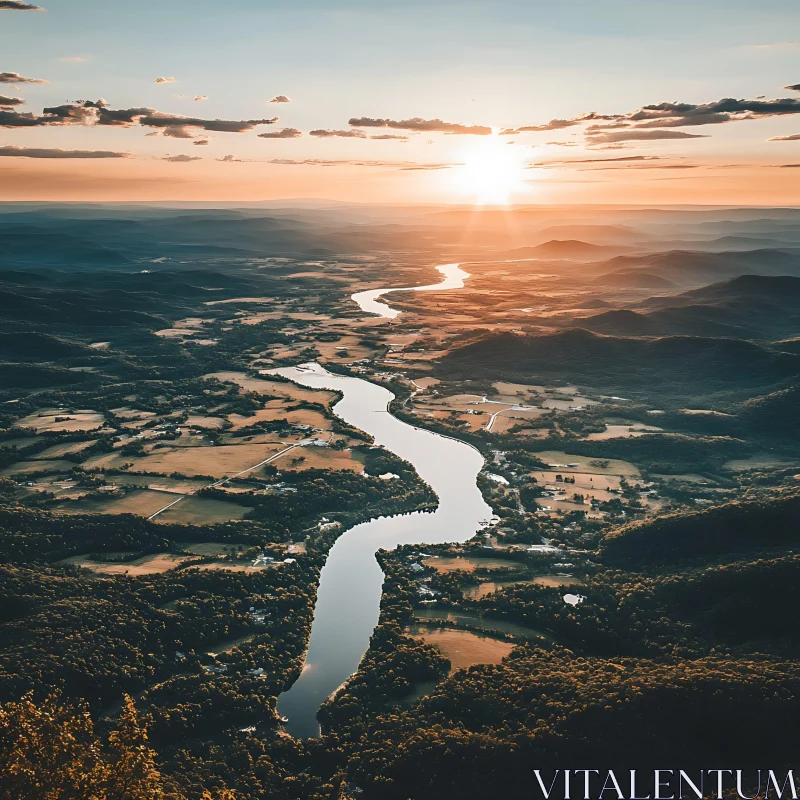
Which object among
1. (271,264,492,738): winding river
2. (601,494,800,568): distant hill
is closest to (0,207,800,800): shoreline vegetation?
(601,494,800,568): distant hill

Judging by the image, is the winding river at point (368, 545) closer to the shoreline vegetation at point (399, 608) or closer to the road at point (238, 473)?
the shoreline vegetation at point (399, 608)

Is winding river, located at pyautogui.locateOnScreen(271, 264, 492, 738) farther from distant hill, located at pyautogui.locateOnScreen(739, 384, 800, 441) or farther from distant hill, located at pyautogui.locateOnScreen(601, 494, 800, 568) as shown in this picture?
distant hill, located at pyautogui.locateOnScreen(739, 384, 800, 441)

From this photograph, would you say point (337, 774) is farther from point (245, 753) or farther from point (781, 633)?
point (781, 633)

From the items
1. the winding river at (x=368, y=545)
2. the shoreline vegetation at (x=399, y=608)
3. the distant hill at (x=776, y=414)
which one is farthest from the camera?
the distant hill at (x=776, y=414)

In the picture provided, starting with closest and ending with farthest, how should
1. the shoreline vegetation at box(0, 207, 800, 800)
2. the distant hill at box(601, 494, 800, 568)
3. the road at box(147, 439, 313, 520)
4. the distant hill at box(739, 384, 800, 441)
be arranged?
the shoreline vegetation at box(0, 207, 800, 800) < the distant hill at box(601, 494, 800, 568) < the road at box(147, 439, 313, 520) < the distant hill at box(739, 384, 800, 441)

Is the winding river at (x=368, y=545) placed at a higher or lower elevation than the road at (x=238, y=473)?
lower

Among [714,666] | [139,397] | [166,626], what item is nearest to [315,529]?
[166,626]

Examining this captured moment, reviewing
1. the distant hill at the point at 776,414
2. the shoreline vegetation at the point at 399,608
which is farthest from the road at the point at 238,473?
the distant hill at the point at 776,414

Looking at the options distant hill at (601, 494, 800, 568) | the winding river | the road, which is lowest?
the winding river

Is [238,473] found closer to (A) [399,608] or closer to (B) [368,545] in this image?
(B) [368,545]
